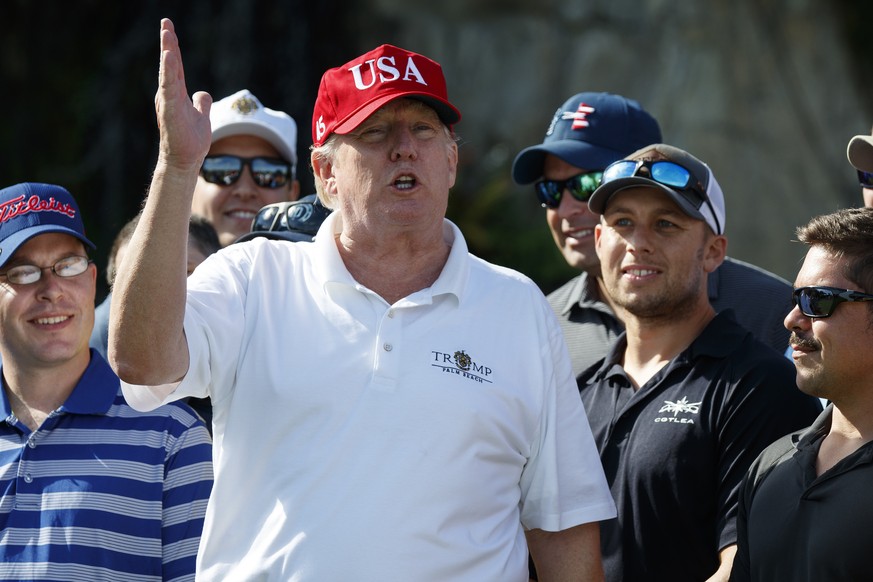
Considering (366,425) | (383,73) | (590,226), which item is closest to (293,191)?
(590,226)

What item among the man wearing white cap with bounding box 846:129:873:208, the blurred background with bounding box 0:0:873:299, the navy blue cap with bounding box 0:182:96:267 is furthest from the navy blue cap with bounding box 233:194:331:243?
the blurred background with bounding box 0:0:873:299

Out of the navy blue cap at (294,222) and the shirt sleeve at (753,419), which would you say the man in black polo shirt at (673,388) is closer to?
the shirt sleeve at (753,419)

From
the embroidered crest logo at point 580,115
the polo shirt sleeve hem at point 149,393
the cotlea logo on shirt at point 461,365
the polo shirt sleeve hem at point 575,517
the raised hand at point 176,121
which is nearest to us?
the raised hand at point 176,121

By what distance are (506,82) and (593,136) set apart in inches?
245

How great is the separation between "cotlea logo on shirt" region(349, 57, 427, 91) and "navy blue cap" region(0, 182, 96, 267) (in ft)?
3.30

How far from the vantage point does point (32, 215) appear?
11.0 ft

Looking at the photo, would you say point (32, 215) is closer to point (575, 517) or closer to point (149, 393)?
point (149, 393)

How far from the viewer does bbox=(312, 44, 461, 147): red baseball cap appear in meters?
2.84

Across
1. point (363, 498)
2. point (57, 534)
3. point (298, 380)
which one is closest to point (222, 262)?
point (298, 380)

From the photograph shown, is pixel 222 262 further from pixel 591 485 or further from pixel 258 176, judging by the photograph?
pixel 258 176

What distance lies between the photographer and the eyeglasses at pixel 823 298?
2758 millimetres

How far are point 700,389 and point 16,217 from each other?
2023 millimetres

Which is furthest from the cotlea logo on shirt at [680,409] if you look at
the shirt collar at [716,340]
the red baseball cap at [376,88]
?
the red baseball cap at [376,88]

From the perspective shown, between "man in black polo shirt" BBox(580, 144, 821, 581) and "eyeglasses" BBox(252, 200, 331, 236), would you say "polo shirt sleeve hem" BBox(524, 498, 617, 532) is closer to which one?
"man in black polo shirt" BBox(580, 144, 821, 581)
